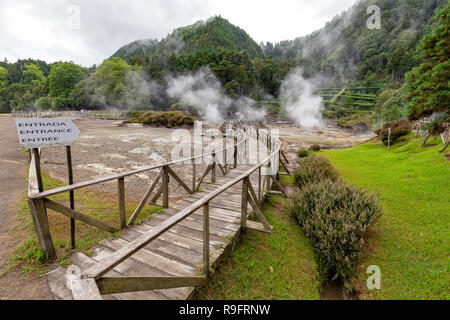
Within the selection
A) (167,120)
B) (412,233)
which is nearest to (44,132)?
(412,233)

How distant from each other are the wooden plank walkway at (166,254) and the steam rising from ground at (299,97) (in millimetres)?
52978

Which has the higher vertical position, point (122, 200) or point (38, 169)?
point (38, 169)

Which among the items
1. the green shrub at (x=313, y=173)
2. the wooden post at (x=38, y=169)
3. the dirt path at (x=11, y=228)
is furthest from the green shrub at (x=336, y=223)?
the wooden post at (x=38, y=169)

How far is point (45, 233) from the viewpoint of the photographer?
2561 mm

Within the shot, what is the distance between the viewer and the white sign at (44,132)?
2405mm

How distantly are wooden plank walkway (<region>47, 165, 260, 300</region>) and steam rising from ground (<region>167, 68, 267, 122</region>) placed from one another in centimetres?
4441

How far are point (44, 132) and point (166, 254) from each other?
230cm

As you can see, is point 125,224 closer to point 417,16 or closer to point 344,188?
point 344,188

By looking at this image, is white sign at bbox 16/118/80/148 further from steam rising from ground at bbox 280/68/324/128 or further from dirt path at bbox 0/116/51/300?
steam rising from ground at bbox 280/68/324/128

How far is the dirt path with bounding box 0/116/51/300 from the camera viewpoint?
2.16 metres

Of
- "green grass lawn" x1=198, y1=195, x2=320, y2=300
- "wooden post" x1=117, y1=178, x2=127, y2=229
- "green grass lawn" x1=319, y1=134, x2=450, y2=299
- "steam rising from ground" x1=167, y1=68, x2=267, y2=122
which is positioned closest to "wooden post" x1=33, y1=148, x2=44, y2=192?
"wooden post" x1=117, y1=178, x2=127, y2=229

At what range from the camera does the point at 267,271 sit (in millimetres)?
3232

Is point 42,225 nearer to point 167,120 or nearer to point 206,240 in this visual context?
point 206,240
